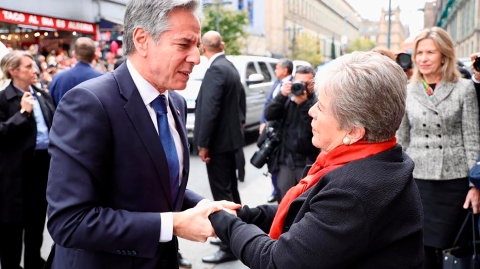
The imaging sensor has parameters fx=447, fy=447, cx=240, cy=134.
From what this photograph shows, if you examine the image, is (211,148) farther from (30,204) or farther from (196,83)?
(196,83)

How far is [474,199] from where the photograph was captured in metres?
3.18

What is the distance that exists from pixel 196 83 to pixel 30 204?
19.8ft

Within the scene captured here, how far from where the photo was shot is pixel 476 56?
126 inches

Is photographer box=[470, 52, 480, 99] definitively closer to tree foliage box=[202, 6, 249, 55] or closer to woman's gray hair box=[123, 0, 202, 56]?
woman's gray hair box=[123, 0, 202, 56]

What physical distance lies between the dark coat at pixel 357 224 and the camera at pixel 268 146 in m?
3.14

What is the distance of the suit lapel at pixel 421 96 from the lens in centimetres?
327

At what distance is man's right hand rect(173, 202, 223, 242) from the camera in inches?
66.1

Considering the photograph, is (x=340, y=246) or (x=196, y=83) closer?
(x=340, y=246)

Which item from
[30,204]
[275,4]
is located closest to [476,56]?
[30,204]

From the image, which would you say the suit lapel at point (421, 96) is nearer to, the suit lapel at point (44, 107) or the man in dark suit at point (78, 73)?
the suit lapel at point (44, 107)

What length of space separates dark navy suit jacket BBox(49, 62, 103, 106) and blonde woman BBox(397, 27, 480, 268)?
3614 millimetres

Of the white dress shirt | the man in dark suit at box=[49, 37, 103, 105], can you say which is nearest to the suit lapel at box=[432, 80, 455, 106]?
the white dress shirt

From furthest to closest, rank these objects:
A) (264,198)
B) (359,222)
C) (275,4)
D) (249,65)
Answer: (275,4), (249,65), (264,198), (359,222)

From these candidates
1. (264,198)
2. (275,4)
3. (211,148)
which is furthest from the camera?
(275,4)
